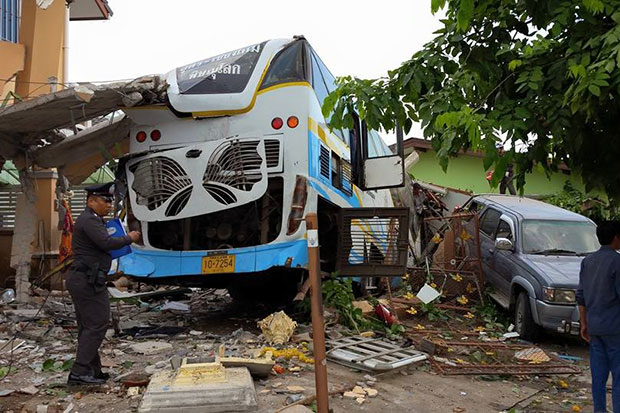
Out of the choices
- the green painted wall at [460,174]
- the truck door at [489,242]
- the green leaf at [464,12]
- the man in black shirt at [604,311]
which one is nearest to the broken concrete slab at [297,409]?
the man in black shirt at [604,311]

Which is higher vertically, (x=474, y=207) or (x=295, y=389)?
(x=474, y=207)

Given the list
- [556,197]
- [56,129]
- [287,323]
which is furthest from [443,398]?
[556,197]

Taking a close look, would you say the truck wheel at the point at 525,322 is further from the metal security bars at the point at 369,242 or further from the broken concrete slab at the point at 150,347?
the broken concrete slab at the point at 150,347

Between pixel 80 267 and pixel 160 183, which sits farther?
pixel 160 183

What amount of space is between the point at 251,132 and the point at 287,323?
86.4 inches

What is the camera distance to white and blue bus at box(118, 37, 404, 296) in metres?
6.87

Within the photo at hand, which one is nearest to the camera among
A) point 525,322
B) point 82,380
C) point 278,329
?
point 82,380

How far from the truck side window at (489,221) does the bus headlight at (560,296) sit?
259 centimetres

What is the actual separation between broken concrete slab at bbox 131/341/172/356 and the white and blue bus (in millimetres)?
822

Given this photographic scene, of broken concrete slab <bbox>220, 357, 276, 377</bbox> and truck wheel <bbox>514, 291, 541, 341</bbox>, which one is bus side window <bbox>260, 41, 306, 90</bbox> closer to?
broken concrete slab <bbox>220, 357, 276, 377</bbox>

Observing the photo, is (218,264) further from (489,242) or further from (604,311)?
(489,242)

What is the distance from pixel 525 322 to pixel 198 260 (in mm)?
4666

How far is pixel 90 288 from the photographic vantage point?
5336 mm

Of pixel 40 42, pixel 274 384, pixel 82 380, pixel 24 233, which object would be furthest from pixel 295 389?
pixel 40 42
